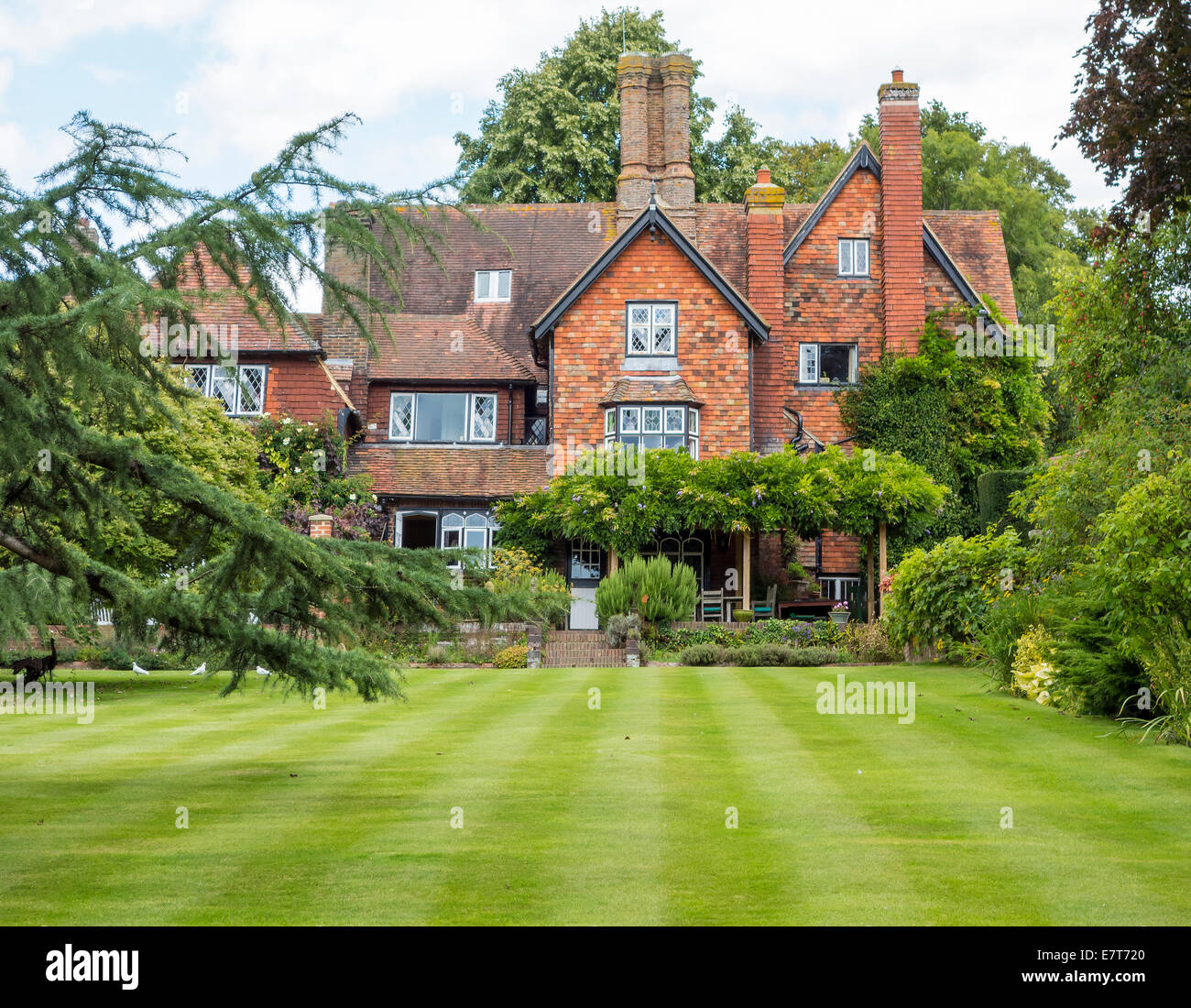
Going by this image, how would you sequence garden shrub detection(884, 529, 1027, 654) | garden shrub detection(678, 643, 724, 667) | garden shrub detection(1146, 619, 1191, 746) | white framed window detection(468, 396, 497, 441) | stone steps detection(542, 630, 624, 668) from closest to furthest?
garden shrub detection(1146, 619, 1191, 746), garden shrub detection(884, 529, 1027, 654), garden shrub detection(678, 643, 724, 667), stone steps detection(542, 630, 624, 668), white framed window detection(468, 396, 497, 441)

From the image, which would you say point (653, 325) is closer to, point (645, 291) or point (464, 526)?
point (645, 291)

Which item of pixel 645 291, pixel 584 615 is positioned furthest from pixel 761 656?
pixel 645 291

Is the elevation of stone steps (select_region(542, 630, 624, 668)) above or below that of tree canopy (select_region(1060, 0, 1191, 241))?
below

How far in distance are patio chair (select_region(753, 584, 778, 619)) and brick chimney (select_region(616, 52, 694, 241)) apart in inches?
457

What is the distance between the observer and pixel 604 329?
1284 inches

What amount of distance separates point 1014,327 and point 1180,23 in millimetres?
18112

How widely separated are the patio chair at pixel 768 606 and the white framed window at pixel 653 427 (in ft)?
13.1

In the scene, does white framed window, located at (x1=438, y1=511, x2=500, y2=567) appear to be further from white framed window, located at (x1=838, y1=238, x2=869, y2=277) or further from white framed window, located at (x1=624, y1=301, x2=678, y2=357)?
white framed window, located at (x1=838, y1=238, x2=869, y2=277)

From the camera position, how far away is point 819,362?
116ft

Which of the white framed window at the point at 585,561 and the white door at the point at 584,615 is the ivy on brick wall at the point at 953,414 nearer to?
the white framed window at the point at 585,561

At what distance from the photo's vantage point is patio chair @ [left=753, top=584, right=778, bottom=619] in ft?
97.3

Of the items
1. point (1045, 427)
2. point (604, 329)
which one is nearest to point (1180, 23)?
point (604, 329)

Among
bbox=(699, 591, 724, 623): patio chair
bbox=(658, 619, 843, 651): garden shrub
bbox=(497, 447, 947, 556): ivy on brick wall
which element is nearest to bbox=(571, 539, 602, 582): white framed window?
bbox=(497, 447, 947, 556): ivy on brick wall

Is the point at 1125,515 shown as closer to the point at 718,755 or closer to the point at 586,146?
the point at 718,755
